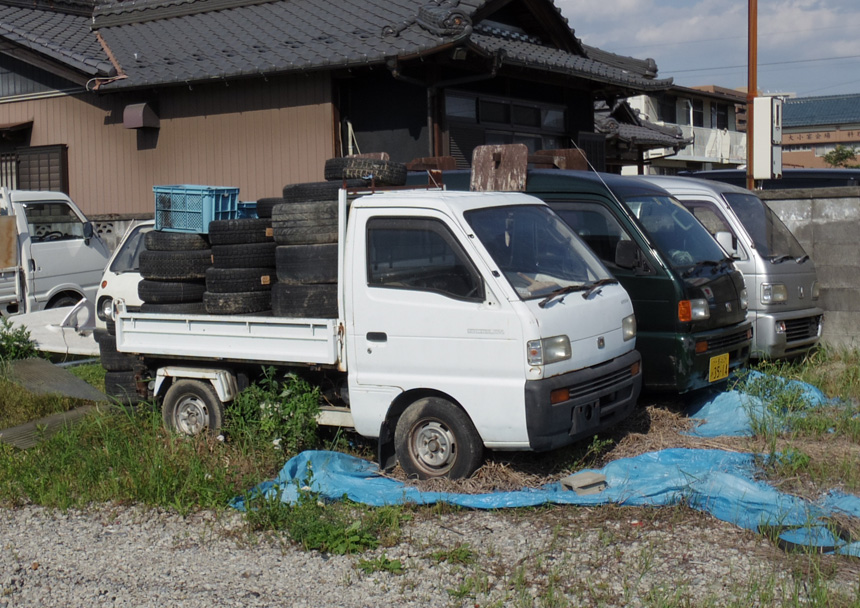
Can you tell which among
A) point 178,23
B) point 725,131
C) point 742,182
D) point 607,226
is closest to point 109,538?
point 607,226

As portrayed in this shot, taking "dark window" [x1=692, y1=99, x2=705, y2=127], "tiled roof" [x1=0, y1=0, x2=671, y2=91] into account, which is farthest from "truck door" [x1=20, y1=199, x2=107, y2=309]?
"dark window" [x1=692, y1=99, x2=705, y2=127]

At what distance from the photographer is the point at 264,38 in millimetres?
14297

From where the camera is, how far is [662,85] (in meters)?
16.2

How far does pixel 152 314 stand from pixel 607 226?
3.66m

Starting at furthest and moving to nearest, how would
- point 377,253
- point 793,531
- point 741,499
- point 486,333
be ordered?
point 377,253, point 486,333, point 741,499, point 793,531

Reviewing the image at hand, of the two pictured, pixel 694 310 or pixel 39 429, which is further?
pixel 694 310

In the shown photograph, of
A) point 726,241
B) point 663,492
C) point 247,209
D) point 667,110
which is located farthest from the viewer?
point 667,110

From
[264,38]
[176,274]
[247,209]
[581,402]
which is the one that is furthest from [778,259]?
[264,38]

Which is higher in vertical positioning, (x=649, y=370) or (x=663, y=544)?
(x=649, y=370)

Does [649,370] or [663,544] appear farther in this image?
[649,370]

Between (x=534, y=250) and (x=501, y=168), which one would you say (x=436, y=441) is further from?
(x=501, y=168)

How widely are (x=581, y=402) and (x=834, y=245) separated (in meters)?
5.90

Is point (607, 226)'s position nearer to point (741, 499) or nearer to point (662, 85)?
point (741, 499)

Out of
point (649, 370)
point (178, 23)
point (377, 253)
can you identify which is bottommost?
point (649, 370)
